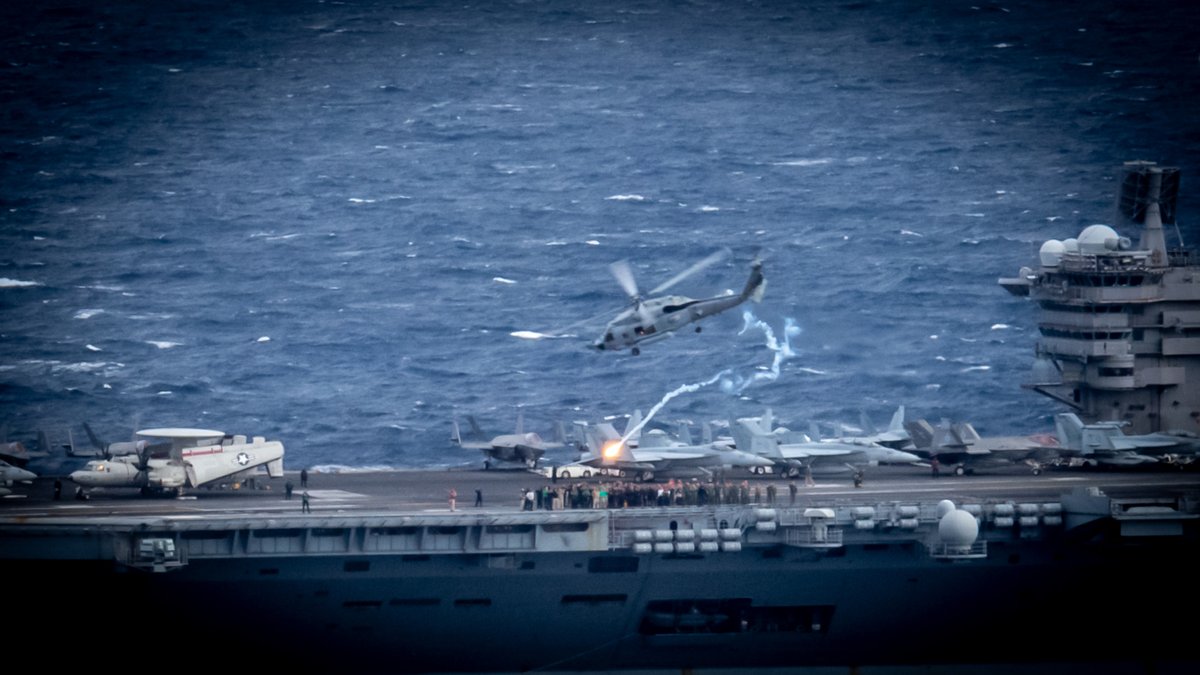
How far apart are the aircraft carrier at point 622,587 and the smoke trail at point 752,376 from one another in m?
28.1

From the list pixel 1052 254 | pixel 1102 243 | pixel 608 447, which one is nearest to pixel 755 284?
pixel 608 447

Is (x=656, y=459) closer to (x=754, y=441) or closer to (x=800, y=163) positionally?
(x=754, y=441)

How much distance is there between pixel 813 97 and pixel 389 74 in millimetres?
27901

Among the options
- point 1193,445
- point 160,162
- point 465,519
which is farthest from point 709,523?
point 160,162

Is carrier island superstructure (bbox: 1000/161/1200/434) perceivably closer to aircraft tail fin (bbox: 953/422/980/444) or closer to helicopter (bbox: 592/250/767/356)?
aircraft tail fin (bbox: 953/422/980/444)

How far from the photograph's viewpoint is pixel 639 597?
46.8 meters

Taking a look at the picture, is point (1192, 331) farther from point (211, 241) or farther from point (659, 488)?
point (211, 241)

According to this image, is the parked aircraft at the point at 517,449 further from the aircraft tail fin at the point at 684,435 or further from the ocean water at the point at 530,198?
the ocean water at the point at 530,198

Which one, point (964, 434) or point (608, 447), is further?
point (964, 434)

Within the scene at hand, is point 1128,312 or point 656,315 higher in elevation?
point 656,315

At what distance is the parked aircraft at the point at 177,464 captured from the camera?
55.1m

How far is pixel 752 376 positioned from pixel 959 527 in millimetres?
41861

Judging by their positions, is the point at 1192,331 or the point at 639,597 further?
the point at 1192,331

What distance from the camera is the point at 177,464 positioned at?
5578cm
